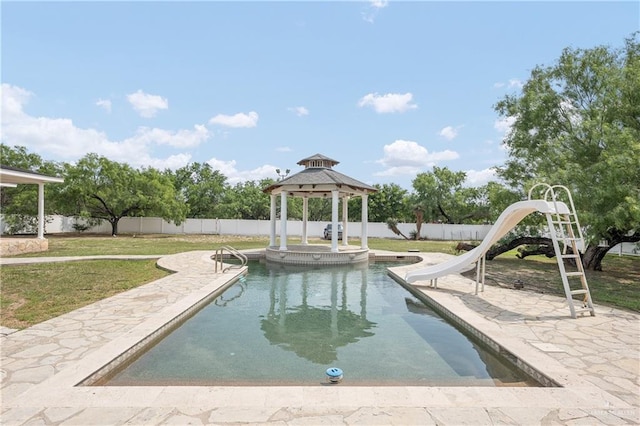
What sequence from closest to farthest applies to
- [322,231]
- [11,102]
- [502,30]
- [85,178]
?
[502,30] → [11,102] → [85,178] → [322,231]

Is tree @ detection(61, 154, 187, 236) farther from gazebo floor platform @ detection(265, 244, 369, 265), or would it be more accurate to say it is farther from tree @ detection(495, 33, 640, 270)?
tree @ detection(495, 33, 640, 270)

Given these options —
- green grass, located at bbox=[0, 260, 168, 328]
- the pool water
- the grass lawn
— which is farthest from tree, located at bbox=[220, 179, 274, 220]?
the pool water

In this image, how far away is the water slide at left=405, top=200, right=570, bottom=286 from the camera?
6.40m

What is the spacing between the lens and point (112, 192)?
1016 inches

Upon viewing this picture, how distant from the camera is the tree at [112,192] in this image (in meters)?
25.2

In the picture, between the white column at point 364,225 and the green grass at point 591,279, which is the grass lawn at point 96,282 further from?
the white column at point 364,225

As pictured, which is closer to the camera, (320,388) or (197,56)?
(320,388)

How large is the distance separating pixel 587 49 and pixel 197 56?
13212mm

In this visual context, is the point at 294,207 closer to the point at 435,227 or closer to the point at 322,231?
the point at 322,231

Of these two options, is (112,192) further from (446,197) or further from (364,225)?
(446,197)

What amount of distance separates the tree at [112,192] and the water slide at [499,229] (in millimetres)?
22698

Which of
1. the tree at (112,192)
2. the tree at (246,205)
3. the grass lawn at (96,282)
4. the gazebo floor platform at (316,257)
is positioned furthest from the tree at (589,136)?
the tree at (246,205)

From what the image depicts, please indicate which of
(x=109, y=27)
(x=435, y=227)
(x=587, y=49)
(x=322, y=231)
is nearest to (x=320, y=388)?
(x=109, y=27)

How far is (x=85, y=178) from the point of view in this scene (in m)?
25.3
